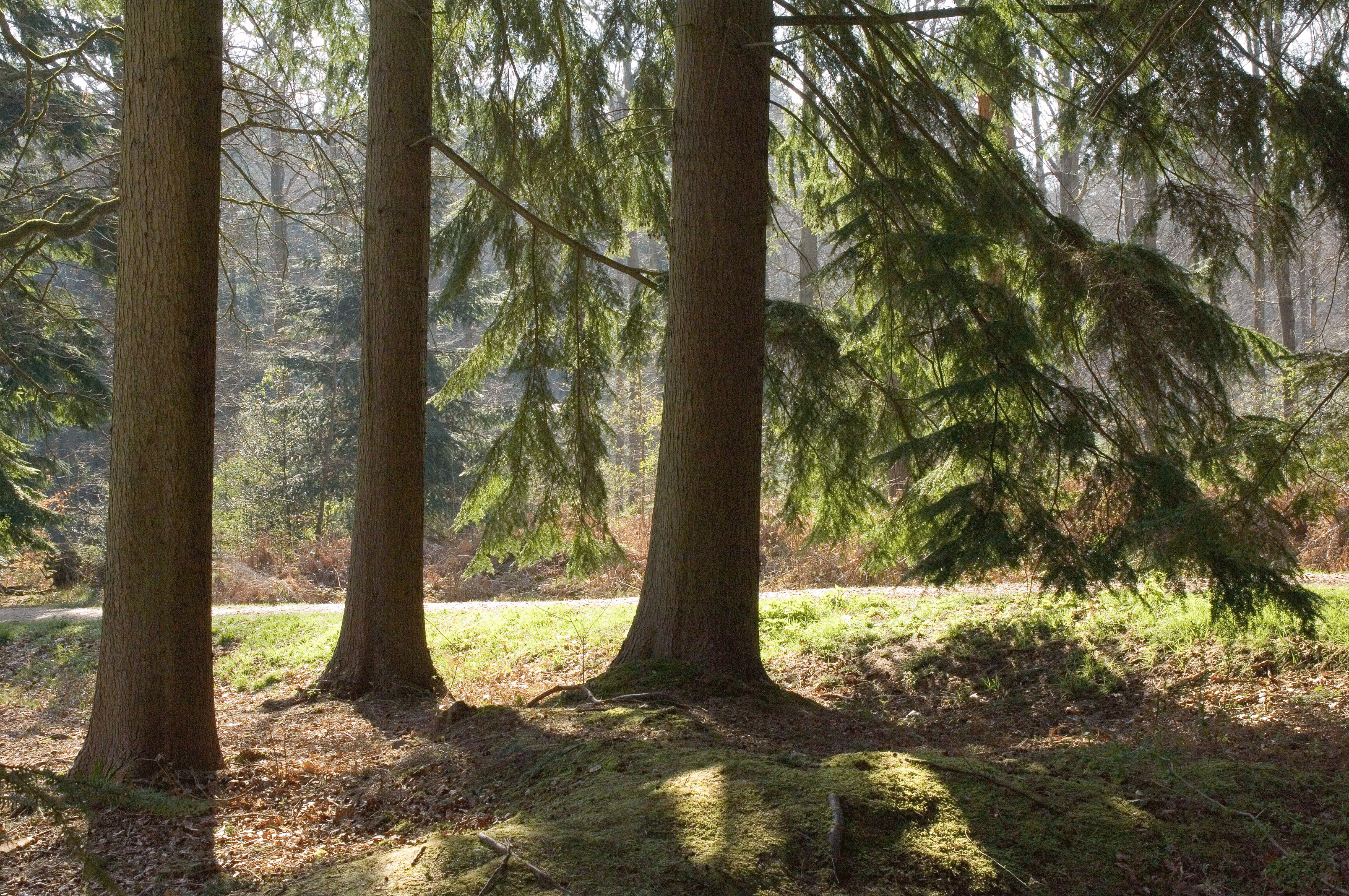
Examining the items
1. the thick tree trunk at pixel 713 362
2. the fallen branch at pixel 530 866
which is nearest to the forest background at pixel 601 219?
the thick tree trunk at pixel 713 362

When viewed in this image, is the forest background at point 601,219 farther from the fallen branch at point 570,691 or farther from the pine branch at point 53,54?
the fallen branch at point 570,691

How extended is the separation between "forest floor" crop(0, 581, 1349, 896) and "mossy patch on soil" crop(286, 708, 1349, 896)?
11mm

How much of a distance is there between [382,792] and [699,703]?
1.95 m

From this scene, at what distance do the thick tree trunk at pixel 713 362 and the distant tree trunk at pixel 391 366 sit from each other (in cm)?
227

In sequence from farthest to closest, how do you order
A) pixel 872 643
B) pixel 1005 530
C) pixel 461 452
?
pixel 461 452 < pixel 872 643 < pixel 1005 530

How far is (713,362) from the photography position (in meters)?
6.42

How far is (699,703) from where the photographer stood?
6000 mm

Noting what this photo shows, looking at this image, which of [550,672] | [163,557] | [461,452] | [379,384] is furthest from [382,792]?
[461,452]

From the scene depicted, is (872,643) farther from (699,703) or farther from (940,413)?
(699,703)

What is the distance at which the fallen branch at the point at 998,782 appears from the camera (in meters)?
3.60

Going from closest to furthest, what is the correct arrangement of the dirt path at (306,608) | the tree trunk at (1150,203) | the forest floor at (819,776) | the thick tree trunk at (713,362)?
the forest floor at (819,776) < the thick tree trunk at (713,362) < the tree trunk at (1150,203) < the dirt path at (306,608)

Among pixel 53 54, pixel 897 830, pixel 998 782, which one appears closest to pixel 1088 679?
pixel 998 782

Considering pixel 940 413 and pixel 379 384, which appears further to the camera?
pixel 379 384

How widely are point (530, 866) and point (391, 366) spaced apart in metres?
5.32
